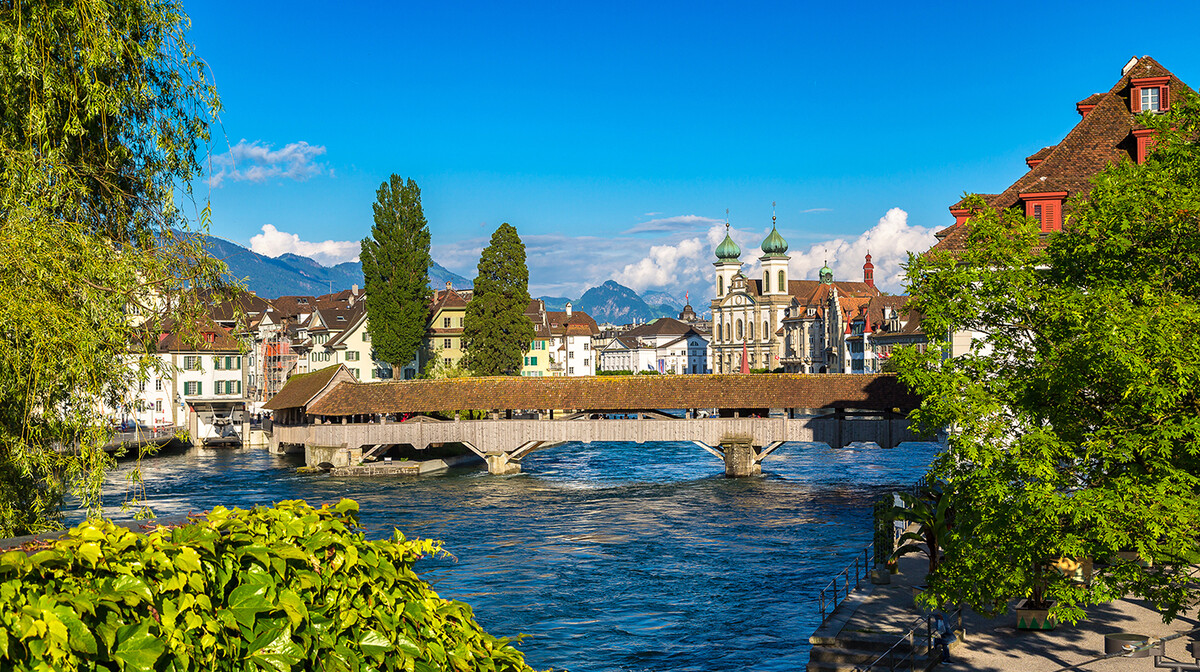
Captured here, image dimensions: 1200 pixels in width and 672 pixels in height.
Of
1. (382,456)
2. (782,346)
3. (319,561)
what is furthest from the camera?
(782,346)

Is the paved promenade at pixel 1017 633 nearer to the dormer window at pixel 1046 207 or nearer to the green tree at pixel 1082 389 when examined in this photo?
the green tree at pixel 1082 389

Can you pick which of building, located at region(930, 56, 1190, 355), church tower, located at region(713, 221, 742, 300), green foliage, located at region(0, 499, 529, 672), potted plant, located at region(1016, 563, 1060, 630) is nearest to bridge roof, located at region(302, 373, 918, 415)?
building, located at region(930, 56, 1190, 355)

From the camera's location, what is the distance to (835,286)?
4257 inches

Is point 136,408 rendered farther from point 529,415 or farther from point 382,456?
point 529,415

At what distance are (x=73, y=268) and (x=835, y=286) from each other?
104 m

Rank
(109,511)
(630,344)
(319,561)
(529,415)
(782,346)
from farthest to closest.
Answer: (630,344), (782,346), (529,415), (109,511), (319,561)

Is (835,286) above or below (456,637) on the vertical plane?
above

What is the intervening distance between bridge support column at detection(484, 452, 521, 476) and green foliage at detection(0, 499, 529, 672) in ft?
121

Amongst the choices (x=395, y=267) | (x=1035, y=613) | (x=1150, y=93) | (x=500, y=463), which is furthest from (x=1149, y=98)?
(x=395, y=267)

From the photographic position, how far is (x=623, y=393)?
133ft

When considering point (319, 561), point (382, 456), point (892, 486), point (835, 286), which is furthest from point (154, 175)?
point (835, 286)

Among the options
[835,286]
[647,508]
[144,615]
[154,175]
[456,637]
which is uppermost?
[835,286]

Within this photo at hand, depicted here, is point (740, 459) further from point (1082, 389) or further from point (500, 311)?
point (1082, 389)

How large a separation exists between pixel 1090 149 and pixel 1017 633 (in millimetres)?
15031
